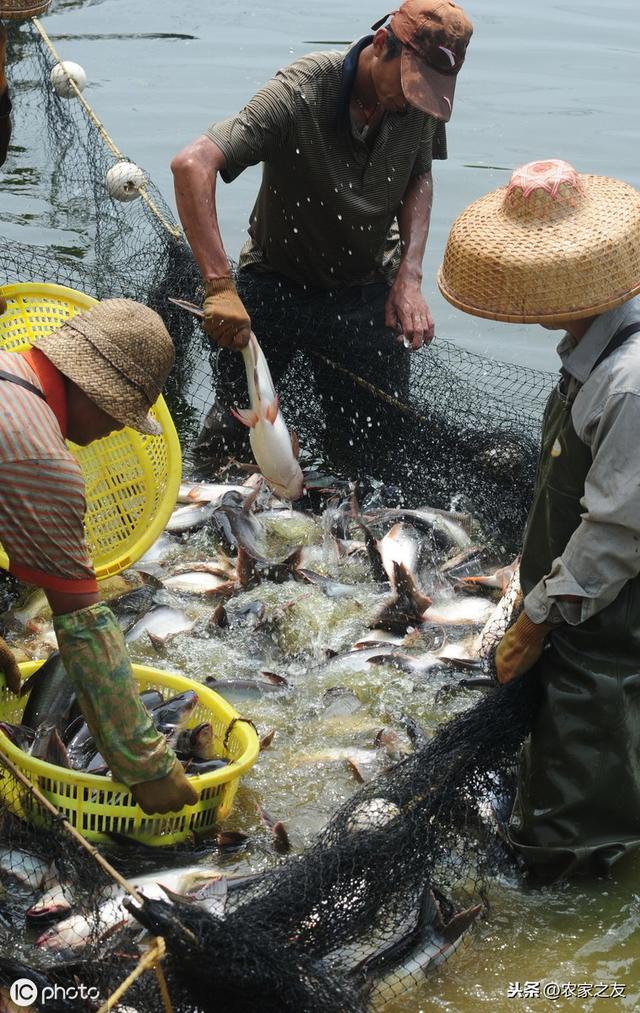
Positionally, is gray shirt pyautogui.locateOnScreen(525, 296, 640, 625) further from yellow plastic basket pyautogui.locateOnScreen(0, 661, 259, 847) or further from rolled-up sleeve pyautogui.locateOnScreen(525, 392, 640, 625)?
yellow plastic basket pyautogui.locateOnScreen(0, 661, 259, 847)

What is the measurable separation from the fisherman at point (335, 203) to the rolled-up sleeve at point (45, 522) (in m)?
2.01

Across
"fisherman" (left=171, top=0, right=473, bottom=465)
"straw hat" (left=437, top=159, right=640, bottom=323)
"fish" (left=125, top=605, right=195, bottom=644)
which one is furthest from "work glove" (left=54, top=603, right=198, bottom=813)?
"fisherman" (left=171, top=0, right=473, bottom=465)

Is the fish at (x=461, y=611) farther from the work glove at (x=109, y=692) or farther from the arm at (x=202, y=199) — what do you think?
the work glove at (x=109, y=692)

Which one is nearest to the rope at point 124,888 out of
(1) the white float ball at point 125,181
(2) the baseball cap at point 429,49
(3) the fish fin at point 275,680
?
(3) the fish fin at point 275,680

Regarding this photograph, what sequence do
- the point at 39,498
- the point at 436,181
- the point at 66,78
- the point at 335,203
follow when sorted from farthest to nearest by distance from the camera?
the point at 436,181 → the point at 66,78 → the point at 335,203 → the point at 39,498

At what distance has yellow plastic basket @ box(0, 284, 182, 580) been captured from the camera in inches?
203

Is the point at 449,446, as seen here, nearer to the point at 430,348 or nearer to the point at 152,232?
the point at 430,348

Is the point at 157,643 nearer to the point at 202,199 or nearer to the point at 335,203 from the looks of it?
the point at 202,199

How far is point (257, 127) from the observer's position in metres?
5.28

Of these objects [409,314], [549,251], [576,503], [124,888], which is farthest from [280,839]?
[409,314]

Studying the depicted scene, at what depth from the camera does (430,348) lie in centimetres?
651

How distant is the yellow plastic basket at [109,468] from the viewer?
5.16 m

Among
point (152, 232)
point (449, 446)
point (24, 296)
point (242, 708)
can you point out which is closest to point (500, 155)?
point (152, 232)

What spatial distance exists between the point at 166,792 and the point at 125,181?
4740 millimetres
